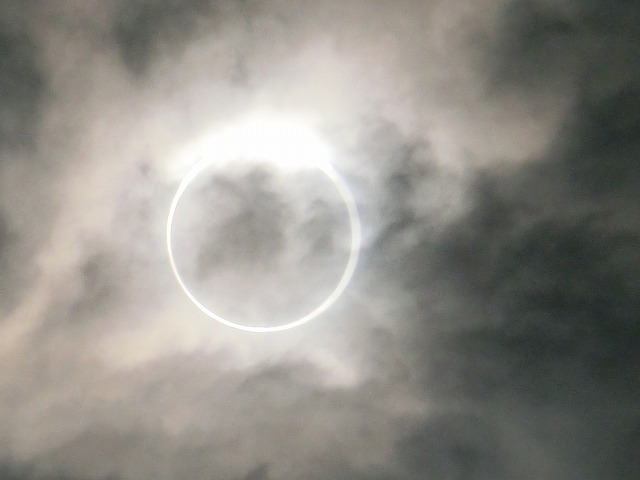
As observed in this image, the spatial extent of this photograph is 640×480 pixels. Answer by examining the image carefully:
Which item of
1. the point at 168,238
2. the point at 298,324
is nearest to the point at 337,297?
the point at 298,324

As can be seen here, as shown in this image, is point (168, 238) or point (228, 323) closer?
point (168, 238)

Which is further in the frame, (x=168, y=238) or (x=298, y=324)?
(x=298, y=324)

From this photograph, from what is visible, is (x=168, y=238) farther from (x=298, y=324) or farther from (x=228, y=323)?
(x=298, y=324)

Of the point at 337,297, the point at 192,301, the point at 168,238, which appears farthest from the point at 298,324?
the point at 168,238

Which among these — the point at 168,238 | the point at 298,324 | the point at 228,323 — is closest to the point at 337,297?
the point at 298,324

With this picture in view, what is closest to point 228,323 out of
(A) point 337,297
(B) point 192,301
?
(B) point 192,301

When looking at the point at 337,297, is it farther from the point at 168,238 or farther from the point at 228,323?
the point at 168,238

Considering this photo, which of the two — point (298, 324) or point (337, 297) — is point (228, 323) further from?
point (337, 297)

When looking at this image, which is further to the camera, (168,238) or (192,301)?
(192,301)
